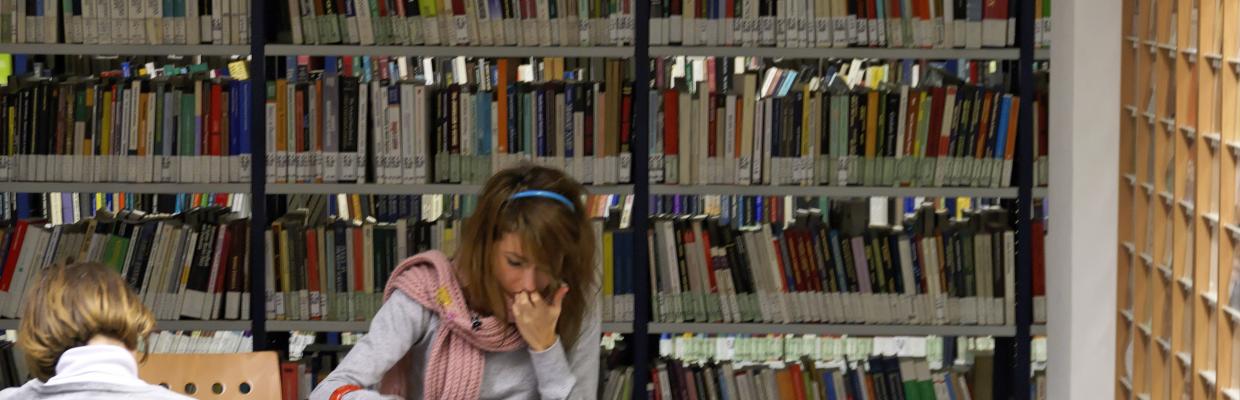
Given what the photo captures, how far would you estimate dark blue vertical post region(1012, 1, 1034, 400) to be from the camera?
3.98 m

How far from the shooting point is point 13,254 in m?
4.12

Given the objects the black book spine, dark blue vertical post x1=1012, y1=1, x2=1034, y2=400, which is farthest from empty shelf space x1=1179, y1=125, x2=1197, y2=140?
the black book spine

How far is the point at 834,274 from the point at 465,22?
110cm

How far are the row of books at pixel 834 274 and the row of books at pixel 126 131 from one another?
108cm

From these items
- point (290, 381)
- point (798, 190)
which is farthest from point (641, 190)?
point (290, 381)

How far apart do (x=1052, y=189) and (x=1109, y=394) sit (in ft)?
1.71

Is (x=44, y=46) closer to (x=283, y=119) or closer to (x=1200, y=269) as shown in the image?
(x=283, y=119)

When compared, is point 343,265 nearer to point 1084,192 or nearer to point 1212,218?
point 1084,192

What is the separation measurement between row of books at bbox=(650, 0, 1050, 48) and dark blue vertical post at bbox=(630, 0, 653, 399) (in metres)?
0.04

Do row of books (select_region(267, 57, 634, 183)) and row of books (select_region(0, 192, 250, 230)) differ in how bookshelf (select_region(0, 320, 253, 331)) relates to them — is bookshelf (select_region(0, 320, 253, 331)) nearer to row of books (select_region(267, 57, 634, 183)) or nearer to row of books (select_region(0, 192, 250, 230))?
row of books (select_region(267, 57, 634, 183))

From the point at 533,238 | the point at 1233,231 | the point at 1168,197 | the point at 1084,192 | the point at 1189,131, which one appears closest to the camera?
the point at 533,238

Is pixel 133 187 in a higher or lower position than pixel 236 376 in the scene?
higher

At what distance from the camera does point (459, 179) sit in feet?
13.3

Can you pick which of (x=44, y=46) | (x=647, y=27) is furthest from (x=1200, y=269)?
(x=44, y=46)
